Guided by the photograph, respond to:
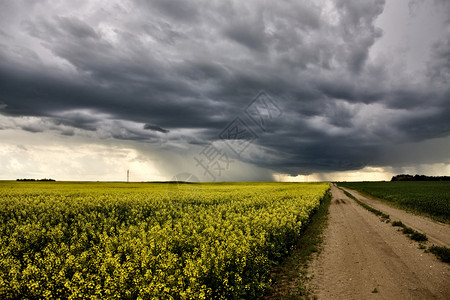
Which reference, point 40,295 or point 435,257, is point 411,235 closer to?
point 435,257

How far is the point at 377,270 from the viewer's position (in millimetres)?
10102

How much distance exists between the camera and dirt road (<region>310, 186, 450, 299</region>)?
8.34 meters

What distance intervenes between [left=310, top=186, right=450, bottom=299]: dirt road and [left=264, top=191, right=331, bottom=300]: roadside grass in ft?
1.24

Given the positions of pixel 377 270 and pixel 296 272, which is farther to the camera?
pixel 296 272

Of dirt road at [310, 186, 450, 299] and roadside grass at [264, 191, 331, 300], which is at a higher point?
dirt road at [310, 186, 450, 299]

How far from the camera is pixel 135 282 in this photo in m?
5.95

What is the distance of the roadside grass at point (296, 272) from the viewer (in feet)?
27.7

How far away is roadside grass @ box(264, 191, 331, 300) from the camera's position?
844 centimetres

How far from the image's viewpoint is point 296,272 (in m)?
10.2

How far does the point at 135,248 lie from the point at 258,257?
13.3 feet

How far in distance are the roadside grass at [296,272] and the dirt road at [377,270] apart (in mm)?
378

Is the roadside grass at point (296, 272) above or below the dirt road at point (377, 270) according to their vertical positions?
below

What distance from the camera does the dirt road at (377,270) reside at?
27.4ft

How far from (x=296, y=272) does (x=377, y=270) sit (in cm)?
315
